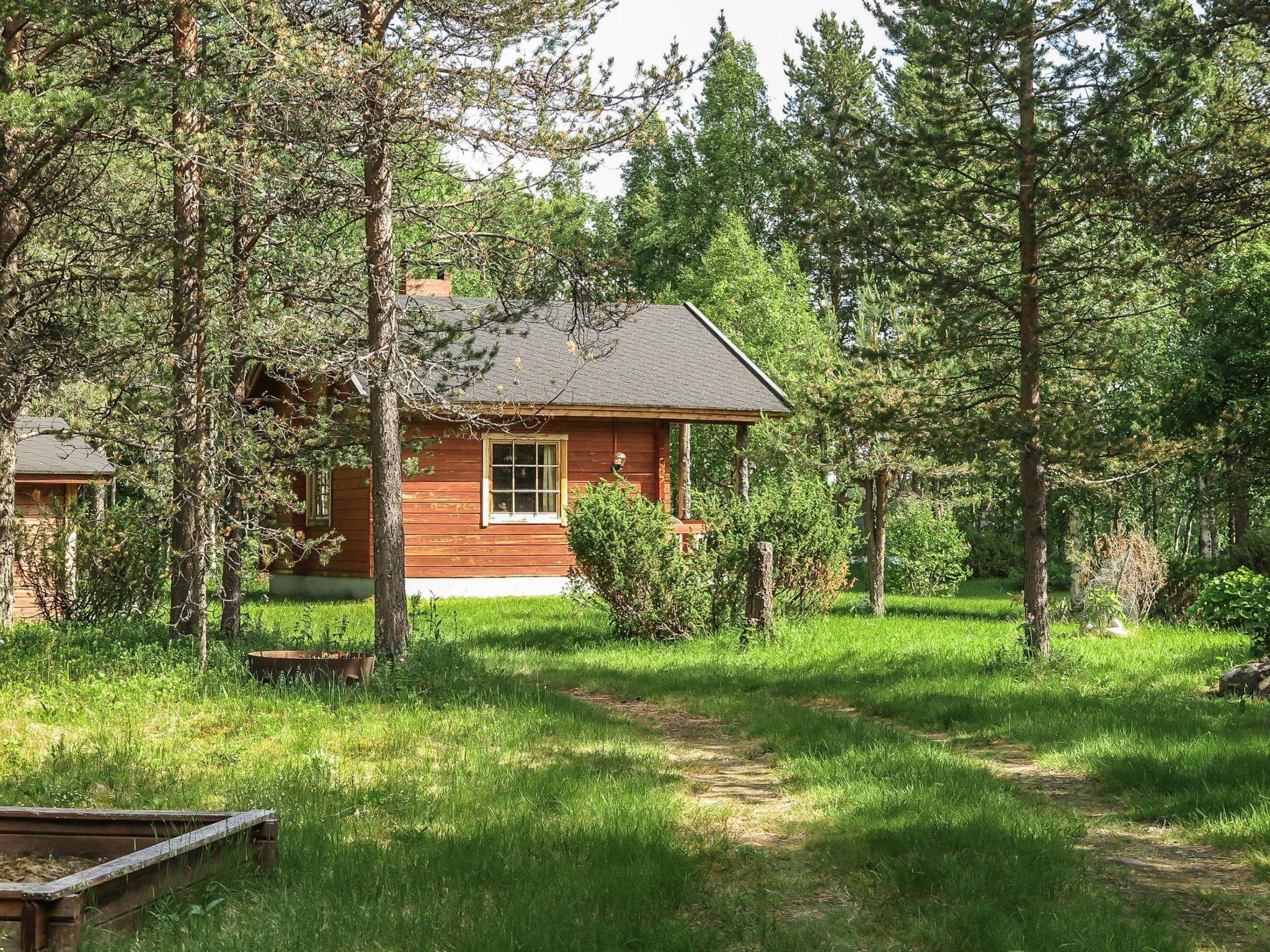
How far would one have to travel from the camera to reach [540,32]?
10.5 metres

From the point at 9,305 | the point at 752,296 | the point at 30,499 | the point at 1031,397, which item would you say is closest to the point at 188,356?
the point at 9,305

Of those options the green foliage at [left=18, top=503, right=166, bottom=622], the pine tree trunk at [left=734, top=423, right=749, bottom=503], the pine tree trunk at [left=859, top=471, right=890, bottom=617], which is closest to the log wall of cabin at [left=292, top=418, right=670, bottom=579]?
the pine tree trunk at [left=734, top=423, right=749, bottom=503]

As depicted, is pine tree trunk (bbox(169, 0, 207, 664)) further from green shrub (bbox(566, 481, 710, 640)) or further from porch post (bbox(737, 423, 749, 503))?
porch post (bbox(737, 423, 749, 503))

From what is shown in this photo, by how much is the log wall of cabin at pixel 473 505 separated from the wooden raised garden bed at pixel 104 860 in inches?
597

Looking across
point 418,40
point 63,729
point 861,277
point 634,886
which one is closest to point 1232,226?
point 861,277

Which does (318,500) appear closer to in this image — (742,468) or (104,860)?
(742,468)

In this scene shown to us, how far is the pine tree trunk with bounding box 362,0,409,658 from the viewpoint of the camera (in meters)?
10.2

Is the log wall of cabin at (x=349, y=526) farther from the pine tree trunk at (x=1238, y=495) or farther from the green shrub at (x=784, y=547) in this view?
the pine tree trunk at (x=1238, y=495)

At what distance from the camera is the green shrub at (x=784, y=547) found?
13805 mm

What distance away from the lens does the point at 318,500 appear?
2402 centimetres

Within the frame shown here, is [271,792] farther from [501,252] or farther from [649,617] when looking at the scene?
[649,617]

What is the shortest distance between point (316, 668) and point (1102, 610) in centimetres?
993

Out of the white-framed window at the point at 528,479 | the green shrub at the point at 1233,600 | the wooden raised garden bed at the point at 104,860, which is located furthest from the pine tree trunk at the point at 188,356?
the green shrub at the point at 1233,600

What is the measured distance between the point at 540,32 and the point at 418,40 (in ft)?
3.51
